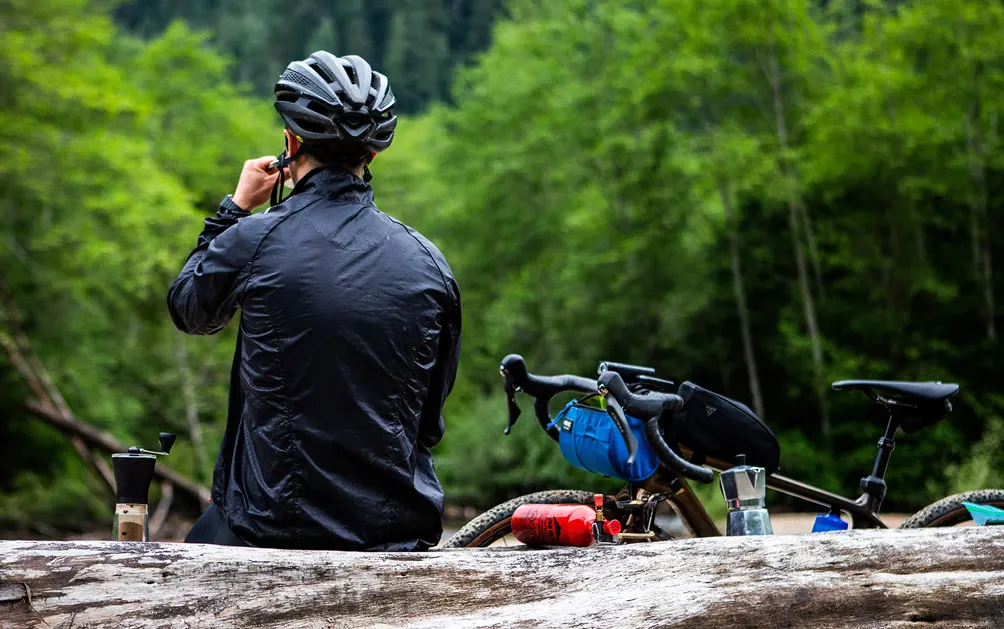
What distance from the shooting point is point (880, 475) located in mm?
3617

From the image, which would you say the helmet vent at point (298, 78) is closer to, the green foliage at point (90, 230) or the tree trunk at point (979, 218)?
the green foliage at point (90, 230)

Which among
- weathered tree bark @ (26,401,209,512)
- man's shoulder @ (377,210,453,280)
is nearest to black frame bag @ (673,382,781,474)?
man's shoulder @ (377,210,453,280)

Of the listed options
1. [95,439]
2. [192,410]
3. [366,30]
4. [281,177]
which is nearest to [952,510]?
[281,177]

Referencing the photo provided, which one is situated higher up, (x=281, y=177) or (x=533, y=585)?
(x=281, y=177)

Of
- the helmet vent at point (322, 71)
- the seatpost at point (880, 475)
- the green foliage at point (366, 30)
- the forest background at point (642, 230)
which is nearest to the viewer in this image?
the helmet vent at point (322, 71)

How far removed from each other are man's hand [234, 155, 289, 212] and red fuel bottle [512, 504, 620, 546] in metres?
1.10

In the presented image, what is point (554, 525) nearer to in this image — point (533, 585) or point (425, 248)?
point (533, 585)

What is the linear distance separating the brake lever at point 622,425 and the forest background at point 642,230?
14.6 meters

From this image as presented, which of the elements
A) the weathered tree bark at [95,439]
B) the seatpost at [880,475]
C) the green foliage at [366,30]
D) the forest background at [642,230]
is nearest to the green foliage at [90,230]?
the forest background at [642,230]

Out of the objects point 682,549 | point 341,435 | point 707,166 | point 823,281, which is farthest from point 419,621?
point 823,281

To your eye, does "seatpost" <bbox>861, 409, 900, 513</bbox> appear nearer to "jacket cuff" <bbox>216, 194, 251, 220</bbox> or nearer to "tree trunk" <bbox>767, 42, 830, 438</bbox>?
"jacket cuff" <bbox>216, 194, 251, 220</bbox>

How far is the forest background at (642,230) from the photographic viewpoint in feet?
57.1

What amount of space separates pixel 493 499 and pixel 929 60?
37.1 feet

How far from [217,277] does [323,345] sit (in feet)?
0.95
